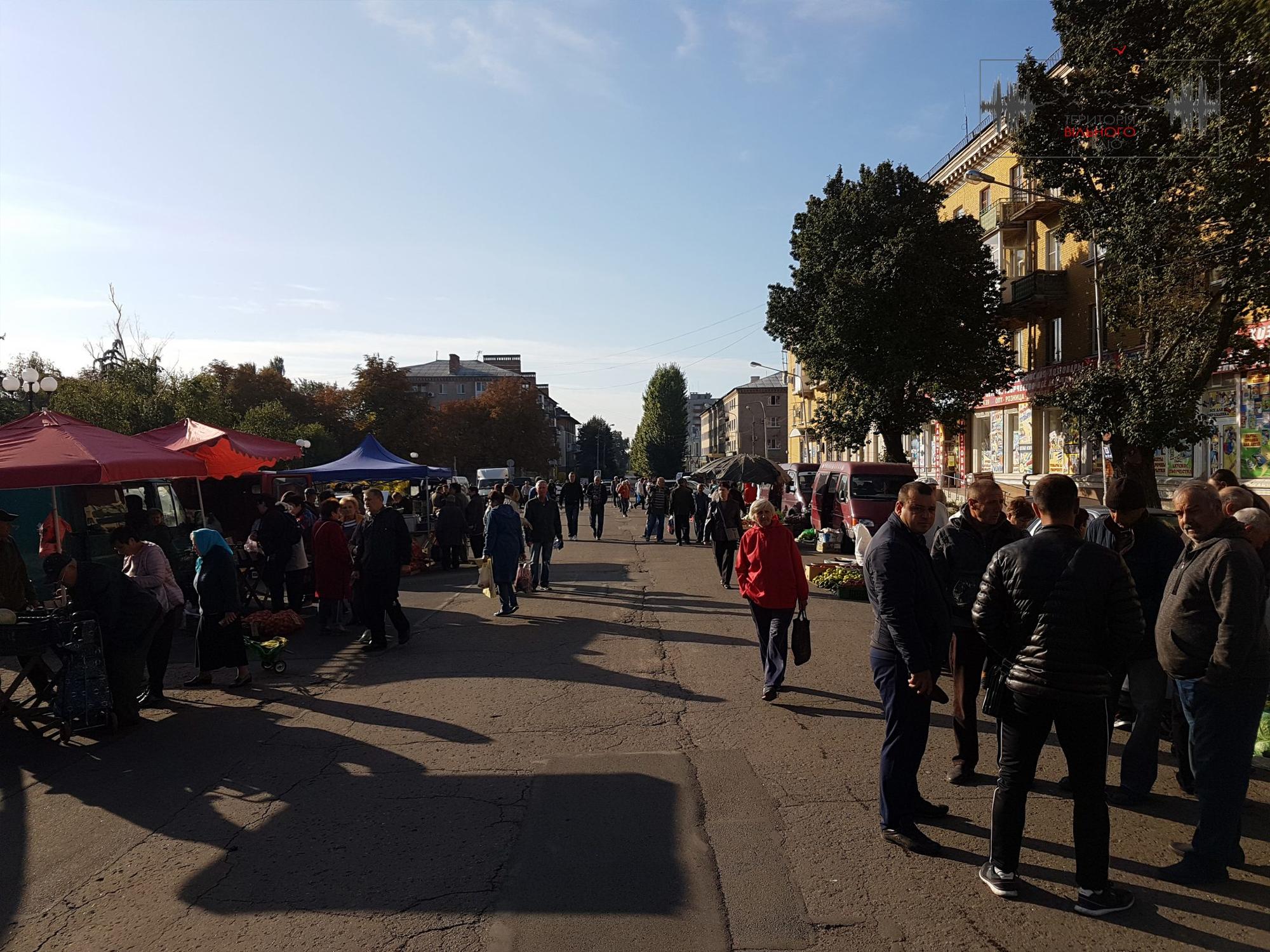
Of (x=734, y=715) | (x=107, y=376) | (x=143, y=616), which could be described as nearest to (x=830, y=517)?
(x=734, y=715)

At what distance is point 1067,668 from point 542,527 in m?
11.5

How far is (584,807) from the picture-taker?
5203 mm

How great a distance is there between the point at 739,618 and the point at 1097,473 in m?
19.8

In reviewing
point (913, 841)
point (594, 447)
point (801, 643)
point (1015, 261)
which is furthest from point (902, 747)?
point (594, 447)

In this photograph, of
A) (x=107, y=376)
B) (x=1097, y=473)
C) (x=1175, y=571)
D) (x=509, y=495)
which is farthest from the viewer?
(x=107, y=376)

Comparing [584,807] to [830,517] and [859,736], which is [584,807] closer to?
[859,736]

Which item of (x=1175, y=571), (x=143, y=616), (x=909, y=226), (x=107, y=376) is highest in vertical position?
(x=909, y=226)

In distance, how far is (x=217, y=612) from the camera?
844 centimetres

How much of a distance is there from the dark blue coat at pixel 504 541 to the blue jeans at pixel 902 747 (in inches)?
327

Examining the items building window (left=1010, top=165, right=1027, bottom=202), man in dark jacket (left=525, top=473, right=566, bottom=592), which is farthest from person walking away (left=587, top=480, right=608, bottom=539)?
building window (left=1010, top=165, right=1027, bottom=202)

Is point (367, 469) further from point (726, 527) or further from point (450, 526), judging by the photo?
point (726, 527)

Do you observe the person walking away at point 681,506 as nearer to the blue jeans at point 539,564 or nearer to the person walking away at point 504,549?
the blue jeans at point 539,564

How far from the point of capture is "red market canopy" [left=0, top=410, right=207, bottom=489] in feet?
30.2

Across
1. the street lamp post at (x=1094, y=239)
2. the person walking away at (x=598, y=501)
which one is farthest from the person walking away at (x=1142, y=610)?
the person walking away at (x=598, y=501)
